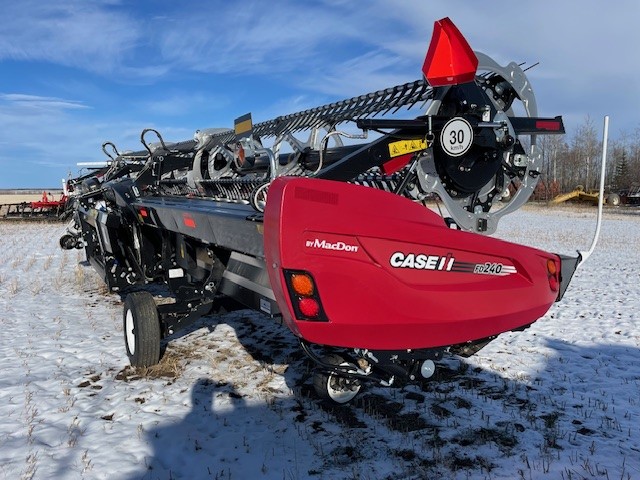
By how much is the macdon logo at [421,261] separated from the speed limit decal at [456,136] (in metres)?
0.84

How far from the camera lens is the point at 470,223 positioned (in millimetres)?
3525

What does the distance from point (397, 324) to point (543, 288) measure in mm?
1091

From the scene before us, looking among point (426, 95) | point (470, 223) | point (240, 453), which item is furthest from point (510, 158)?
point (240, 453)

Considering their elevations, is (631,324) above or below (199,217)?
below

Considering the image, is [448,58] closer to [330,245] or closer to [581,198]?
[330,245]

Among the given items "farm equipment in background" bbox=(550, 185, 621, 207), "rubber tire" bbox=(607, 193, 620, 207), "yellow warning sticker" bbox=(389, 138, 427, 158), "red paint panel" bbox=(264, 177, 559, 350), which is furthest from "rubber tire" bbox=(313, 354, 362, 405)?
"rubber tire" bbox=(607, 193, 620, 207)

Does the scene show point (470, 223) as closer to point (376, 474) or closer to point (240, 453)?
point (376, 474)

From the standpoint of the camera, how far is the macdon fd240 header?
2.31 meters

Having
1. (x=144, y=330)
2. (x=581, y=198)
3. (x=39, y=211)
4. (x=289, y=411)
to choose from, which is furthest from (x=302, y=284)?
(x=581, y=198)

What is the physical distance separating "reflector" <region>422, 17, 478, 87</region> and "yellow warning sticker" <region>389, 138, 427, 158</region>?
347 millimetres

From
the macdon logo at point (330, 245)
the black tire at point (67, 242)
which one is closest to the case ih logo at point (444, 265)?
the macdon logo at point (330, 245)

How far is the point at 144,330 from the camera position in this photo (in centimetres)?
416

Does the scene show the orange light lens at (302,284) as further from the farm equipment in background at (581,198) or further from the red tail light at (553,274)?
the farm equipment in background at (581,198)

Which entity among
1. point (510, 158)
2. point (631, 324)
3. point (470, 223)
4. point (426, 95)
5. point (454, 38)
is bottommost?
point (631, 324)
